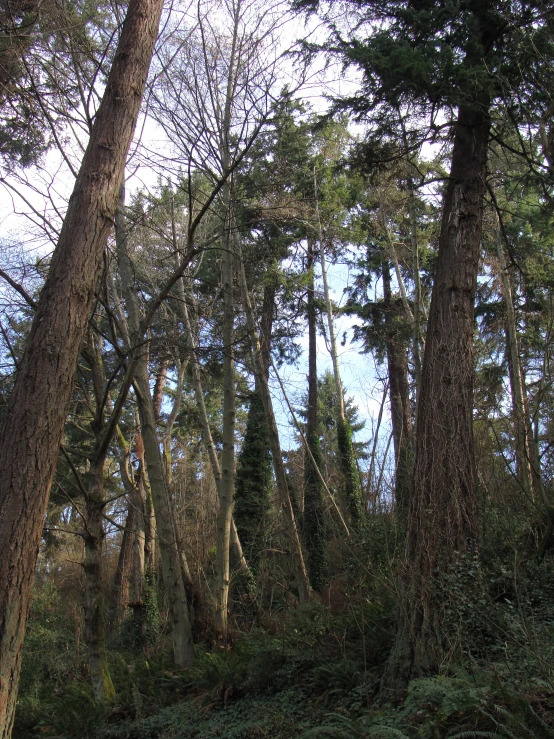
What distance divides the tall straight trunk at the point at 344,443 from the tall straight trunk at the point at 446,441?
6.74 metres

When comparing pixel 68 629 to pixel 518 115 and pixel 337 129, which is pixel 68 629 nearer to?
pixel 518 115

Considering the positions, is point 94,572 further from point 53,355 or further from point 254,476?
point 254,476

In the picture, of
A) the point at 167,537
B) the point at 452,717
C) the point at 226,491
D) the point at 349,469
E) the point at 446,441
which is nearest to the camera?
the point at 452,717

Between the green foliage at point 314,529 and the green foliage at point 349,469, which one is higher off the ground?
the green foliage at point 349,469

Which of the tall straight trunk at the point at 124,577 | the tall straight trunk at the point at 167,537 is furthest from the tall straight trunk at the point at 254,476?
the tall straight trunk at the point at 167,537

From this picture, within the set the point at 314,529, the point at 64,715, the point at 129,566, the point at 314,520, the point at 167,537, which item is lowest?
the point at 64,715

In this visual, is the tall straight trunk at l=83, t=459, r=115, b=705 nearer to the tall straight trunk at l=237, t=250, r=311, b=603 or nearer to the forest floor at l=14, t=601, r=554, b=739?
the forest floor at l=14, t=601, r=554, b=739

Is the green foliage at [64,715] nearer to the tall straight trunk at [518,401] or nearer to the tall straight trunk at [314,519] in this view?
the tall straight trunk at [518,401]

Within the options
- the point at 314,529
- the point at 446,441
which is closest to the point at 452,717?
the point at 446,441

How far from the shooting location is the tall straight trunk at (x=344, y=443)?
1384 centimetres

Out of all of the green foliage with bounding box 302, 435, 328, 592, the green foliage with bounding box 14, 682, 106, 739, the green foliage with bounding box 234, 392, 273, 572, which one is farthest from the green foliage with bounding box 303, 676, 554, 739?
the green foliage with bounding box 234, 392, 273, 572

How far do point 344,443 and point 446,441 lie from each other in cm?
967

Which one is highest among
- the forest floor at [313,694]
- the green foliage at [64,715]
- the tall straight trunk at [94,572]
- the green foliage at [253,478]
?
the green foliage at [253,478]

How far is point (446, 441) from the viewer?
5.64 meters
